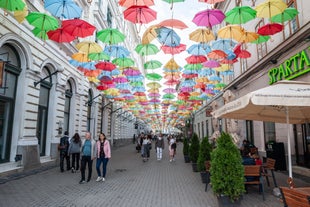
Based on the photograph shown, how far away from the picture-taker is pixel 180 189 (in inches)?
328

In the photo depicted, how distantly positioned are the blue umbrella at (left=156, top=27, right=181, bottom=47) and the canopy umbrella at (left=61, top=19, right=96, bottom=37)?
276 centimetres

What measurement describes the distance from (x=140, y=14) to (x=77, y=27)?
250cm

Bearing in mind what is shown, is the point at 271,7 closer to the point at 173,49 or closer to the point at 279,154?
the point at 173,49

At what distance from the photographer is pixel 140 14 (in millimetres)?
8023

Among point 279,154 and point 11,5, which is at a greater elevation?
point 11,5

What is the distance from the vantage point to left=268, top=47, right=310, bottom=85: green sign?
32.8ft

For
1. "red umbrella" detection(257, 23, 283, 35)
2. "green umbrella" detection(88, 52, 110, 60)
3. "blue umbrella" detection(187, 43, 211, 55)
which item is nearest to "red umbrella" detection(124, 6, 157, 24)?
"blue umbrella" detection(187, 43, 211, 55)

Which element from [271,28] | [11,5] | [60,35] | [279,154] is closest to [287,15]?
[271,28]

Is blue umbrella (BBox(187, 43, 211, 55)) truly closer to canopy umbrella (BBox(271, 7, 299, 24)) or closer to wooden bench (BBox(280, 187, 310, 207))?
canopy umbrella (BBox(271, 7, 299, 24))

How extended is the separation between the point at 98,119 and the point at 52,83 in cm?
1109

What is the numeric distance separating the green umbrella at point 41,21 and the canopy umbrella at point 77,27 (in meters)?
0.52

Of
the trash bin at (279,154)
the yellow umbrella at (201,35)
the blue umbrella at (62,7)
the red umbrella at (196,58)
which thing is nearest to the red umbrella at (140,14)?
the blue umbrella at (62,7)

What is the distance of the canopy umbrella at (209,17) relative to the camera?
8297 mm

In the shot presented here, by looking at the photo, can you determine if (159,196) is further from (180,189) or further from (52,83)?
(52,83)
